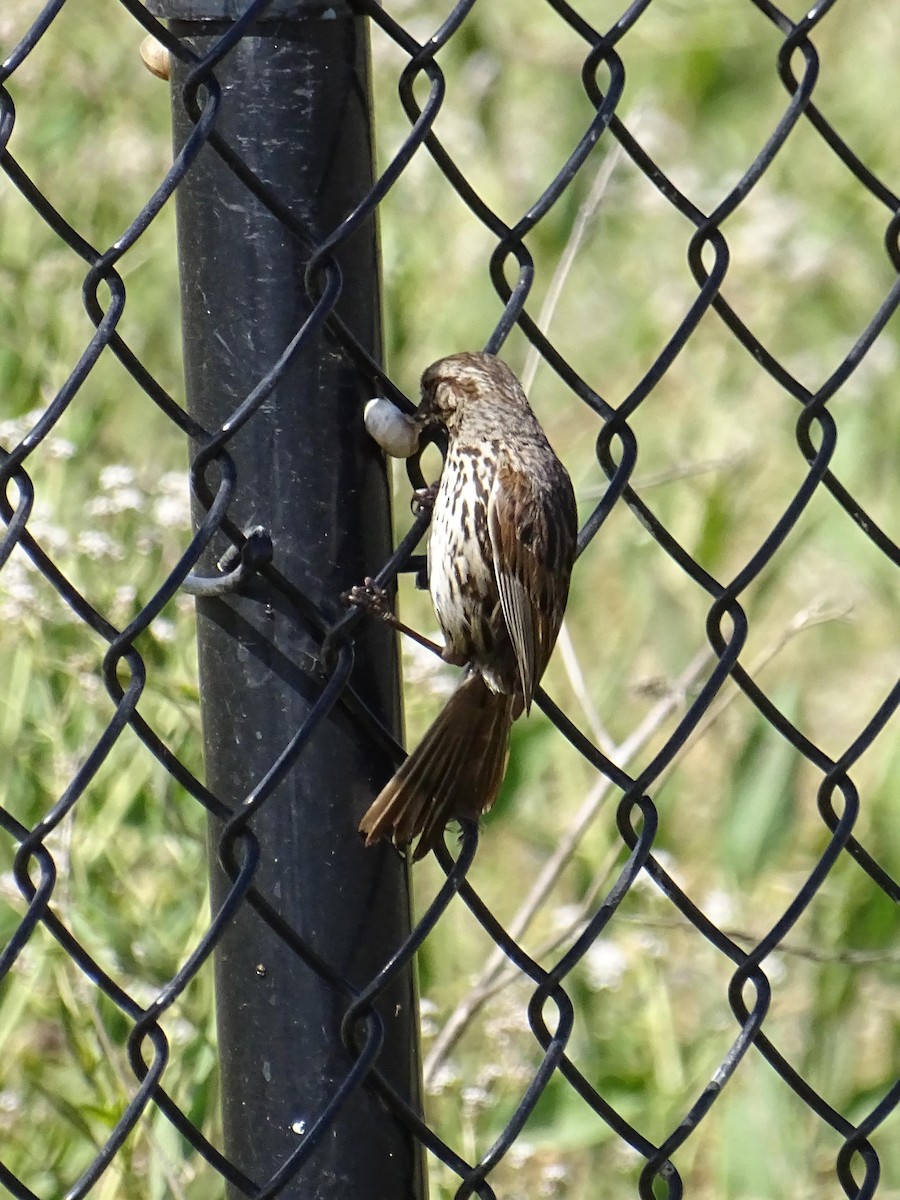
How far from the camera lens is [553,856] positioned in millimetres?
3574

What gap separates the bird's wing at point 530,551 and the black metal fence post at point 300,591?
0.51 metres

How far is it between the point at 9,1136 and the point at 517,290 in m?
1.72

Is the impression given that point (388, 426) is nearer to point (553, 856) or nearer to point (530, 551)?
point (530, 551)

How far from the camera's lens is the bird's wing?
95.1 inches

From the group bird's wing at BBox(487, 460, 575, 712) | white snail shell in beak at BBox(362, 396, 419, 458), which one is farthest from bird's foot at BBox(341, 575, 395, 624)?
bird's wing at BBox(487, 460, 575, 712)

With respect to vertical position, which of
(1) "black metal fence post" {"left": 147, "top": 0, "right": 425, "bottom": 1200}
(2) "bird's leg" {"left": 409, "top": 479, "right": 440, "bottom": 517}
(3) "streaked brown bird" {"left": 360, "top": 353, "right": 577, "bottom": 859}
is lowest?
(1) "black metal fence post" {"left": 147, "top": 0, "right": 425, "bottom": 1200}

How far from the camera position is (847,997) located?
3312 millimetres

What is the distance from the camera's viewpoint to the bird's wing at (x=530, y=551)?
2.42m

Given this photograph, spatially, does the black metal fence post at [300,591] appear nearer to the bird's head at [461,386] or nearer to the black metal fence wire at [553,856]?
the black metal fence wire at [553,856]

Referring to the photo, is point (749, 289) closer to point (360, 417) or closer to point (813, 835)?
point (813, 835)

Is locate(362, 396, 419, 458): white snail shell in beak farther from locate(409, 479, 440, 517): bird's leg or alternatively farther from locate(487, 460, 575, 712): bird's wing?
locate(487, 460, 575, 712): bird's wing

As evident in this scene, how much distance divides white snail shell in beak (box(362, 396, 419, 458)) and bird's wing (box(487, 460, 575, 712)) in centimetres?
55

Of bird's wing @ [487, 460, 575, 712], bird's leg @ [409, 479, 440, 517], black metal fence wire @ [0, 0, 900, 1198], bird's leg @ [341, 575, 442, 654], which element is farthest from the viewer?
bird's wing @ [487, 460, 575, 712]

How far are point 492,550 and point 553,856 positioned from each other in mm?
1223
